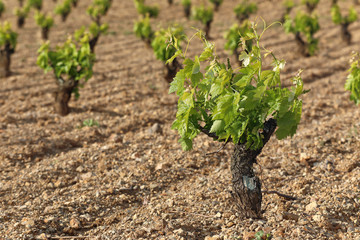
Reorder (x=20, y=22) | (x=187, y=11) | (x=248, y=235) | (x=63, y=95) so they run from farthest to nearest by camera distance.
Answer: (x=187, y=11), (x=20, y=22), (x=63, y=95), (x=248, y=235)

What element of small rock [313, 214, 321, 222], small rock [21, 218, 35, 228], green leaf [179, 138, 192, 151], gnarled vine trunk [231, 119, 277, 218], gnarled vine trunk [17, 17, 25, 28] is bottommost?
small rock [21, 218, 35, 228]

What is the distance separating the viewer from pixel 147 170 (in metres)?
6.07

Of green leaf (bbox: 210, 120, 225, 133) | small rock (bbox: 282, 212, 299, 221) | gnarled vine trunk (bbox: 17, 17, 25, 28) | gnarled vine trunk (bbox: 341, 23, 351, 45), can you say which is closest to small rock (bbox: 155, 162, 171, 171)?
small rock (bbox: 282, 212, 299, 221)

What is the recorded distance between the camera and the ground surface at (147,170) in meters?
4.51

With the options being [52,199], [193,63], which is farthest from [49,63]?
[193,63]

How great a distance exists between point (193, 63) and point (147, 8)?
17288mm

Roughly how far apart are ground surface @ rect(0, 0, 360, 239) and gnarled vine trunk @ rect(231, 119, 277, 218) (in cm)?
14

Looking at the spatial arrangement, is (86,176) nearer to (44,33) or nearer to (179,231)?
(179,231)

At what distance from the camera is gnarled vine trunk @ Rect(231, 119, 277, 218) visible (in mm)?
4273

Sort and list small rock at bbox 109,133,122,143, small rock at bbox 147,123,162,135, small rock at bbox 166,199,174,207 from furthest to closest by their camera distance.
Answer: small rock at bbox 147,123,162,135 < small rock at bbox 109,133,122,143 < small rock at bbox 166,199,174,207

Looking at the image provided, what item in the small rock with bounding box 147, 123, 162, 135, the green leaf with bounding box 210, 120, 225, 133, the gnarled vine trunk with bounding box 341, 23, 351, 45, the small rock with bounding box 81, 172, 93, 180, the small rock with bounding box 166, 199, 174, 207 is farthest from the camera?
the gnarled vine trunk with bounding box 341, 23, 351, 45

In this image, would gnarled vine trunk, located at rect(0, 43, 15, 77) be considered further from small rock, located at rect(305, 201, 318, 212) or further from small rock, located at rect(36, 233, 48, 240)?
small rock, located at rect(305, 201, 318, 212)

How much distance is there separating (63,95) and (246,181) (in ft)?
18.4

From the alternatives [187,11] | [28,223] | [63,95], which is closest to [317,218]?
[28,223]
